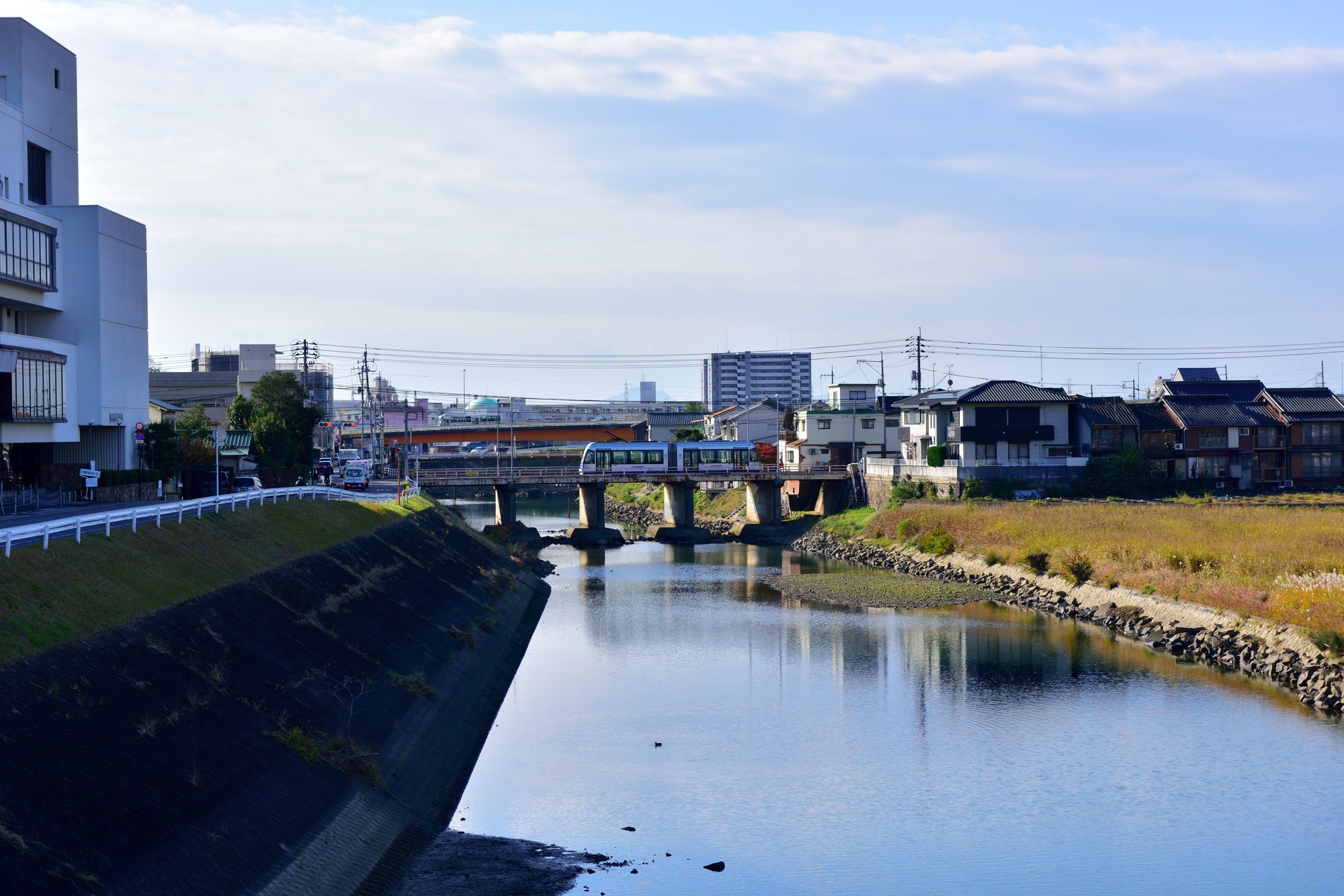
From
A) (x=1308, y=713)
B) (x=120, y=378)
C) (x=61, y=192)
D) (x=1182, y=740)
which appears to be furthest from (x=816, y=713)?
(x=61, y=192)

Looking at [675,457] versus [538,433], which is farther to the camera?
[538,433]

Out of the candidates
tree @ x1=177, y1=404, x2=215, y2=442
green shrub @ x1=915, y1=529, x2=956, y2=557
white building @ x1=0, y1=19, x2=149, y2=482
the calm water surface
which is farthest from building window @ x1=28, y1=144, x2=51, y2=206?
green shrub @ x1=915, y1=529, x2=956, y2=557

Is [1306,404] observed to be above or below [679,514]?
above

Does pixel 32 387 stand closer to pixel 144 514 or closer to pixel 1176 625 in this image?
pixel 144 514

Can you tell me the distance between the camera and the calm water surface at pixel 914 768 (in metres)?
22.0

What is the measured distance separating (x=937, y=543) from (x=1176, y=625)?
77.9 ft

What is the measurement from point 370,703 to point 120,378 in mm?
30642

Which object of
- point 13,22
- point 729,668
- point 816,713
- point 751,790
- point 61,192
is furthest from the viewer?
point 61,192

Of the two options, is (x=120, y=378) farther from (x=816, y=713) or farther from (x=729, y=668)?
(x=816, y=713)

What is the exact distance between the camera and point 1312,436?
7675 centimetres

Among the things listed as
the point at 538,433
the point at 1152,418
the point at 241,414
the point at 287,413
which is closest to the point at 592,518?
the point at 287,413

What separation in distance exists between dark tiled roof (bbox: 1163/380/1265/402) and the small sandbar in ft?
108

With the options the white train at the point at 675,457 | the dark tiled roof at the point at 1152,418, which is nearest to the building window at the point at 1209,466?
the dark tiled roof at the point at 1152,418

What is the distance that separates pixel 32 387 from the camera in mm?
42781
